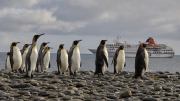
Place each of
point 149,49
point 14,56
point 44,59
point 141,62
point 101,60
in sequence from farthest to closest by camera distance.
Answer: point 149,49 < point 44,59 < point 14,56 < point 101,60 < point 141,62

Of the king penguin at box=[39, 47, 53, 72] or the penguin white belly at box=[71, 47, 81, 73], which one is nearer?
the penguin white belly at box=[71, 47, 81, 73]

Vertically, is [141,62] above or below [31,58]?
below

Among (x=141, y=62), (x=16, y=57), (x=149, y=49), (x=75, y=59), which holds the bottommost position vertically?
(x=141, y=62)

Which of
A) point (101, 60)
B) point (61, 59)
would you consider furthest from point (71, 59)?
point (101, 60)

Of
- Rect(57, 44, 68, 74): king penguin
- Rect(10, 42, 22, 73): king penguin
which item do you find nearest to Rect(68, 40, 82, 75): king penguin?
Rect(57, 44, 68, 74): king penguin

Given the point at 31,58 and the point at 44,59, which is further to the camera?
the point at 44,59

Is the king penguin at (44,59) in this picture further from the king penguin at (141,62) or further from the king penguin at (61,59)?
the king penguin at (141,62)

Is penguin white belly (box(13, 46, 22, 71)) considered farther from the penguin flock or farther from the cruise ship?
the cruise ship

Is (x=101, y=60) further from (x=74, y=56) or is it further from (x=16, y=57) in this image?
(x=16, y=57)

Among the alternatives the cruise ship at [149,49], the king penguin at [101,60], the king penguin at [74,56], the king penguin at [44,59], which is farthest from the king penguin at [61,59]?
the cruise ship at [149,49]

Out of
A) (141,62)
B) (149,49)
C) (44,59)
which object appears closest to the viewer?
(141,62)

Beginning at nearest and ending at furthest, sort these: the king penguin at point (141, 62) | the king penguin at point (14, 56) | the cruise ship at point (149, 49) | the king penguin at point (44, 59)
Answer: the king penguin at point (141, 62), the king penguin at point (14, 56), the king penguin at point (44, 59), the cruise ship at point (149, 49)

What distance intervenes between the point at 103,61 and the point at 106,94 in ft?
11.2

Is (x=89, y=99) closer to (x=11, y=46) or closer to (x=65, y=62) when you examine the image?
(x=65, y=62)
